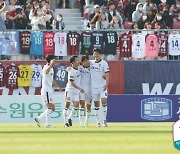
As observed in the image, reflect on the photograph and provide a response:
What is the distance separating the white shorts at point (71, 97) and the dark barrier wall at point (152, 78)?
6060 mm

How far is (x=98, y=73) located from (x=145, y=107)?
3.97 metres

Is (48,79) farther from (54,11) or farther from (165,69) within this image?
(54,11)

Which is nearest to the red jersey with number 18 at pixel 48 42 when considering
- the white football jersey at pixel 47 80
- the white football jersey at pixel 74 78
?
the white football jersey at pixel 74 78

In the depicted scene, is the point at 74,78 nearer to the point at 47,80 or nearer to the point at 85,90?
the point at 85,90

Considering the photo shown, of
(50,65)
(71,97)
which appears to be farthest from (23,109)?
(50,65)

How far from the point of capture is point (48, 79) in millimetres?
27094

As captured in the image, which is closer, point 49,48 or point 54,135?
point 54,135

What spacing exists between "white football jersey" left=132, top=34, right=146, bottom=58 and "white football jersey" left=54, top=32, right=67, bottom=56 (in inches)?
100

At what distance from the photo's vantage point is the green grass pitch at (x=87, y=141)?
707 inches

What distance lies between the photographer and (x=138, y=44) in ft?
110

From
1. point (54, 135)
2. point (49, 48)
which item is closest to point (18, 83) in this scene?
point (49, 48)

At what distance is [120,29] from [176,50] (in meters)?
2.25

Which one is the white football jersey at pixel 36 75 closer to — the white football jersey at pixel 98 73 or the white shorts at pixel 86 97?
the white shorts at pixel 86 97

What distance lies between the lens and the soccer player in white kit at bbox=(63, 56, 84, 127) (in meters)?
28.0
